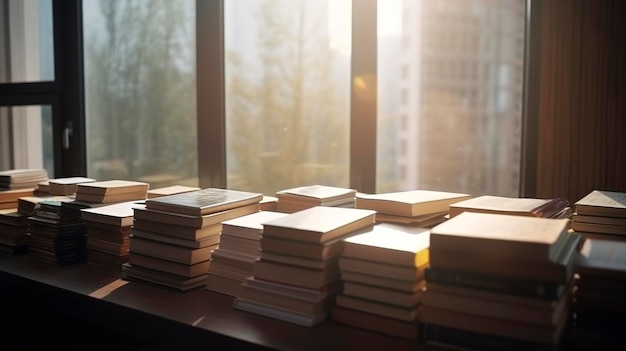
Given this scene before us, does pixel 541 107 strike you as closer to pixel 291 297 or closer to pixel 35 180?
pixel 291 297

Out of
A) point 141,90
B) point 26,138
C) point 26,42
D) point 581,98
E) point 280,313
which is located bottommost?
point 280,313

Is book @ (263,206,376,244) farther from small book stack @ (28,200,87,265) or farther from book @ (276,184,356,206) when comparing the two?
small book stack @ (28,200,87,265)

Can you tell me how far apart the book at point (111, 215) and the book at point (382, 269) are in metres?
0.73

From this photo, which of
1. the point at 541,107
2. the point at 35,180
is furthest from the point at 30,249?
the point at 541,107

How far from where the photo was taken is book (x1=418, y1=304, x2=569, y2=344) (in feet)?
3.11

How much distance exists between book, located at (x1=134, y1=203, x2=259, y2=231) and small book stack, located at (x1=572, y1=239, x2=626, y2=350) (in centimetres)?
87

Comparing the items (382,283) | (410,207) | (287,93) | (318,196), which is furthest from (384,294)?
(287,93)

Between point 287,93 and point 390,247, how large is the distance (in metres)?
1.22

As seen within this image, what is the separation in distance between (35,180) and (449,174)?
1.74 meters

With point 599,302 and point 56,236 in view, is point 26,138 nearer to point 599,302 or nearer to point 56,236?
point 56,236

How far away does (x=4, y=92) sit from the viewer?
2.84 m

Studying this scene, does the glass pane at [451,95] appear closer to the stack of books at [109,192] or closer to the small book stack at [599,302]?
the small book stack at [599,302]

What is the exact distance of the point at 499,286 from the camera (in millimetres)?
977

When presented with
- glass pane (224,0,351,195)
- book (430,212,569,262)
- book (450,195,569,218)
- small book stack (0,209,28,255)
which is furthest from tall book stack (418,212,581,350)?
small book stack (0,209,28,255)
